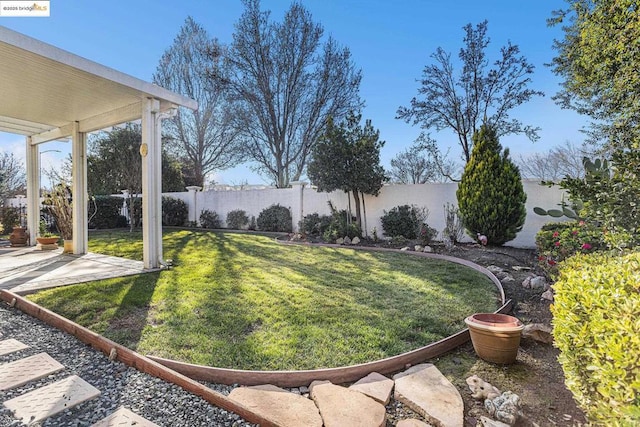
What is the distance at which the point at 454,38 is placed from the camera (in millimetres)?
12352

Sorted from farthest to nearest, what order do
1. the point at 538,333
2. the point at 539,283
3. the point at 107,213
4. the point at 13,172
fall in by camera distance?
1. the point at 13,172
2. the point at 107,213
3. the point at 539,283
4. the point at 538,333

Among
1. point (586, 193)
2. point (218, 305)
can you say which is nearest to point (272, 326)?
point (218, 305)

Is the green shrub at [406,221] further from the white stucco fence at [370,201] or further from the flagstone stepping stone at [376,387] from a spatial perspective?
the flagstone stepping stone at [376,387]

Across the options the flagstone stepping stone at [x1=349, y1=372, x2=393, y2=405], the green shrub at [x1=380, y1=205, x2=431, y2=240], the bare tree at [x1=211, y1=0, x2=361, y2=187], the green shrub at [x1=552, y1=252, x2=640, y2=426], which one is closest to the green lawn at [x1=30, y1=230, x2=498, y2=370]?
the flagstone stepping stone at [x1=349, y1=372, x2=393, y2=405]

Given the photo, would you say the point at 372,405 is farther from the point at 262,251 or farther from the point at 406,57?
the point at 406,57

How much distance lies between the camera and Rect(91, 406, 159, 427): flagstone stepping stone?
1852 millimetres

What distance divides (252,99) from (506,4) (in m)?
11.8

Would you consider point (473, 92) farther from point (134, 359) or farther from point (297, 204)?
point (134, 359)

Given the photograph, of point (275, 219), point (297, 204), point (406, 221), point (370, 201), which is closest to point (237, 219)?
point (275, 219)

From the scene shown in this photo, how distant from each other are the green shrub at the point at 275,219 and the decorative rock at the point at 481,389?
9.99m

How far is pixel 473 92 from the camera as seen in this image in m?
12.6

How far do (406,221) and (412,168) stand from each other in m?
9.19

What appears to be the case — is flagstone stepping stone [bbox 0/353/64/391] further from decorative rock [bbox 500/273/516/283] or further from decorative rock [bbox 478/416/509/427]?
decorative rock [bbox 500/273/516/283]

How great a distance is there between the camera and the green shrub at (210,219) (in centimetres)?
1418
